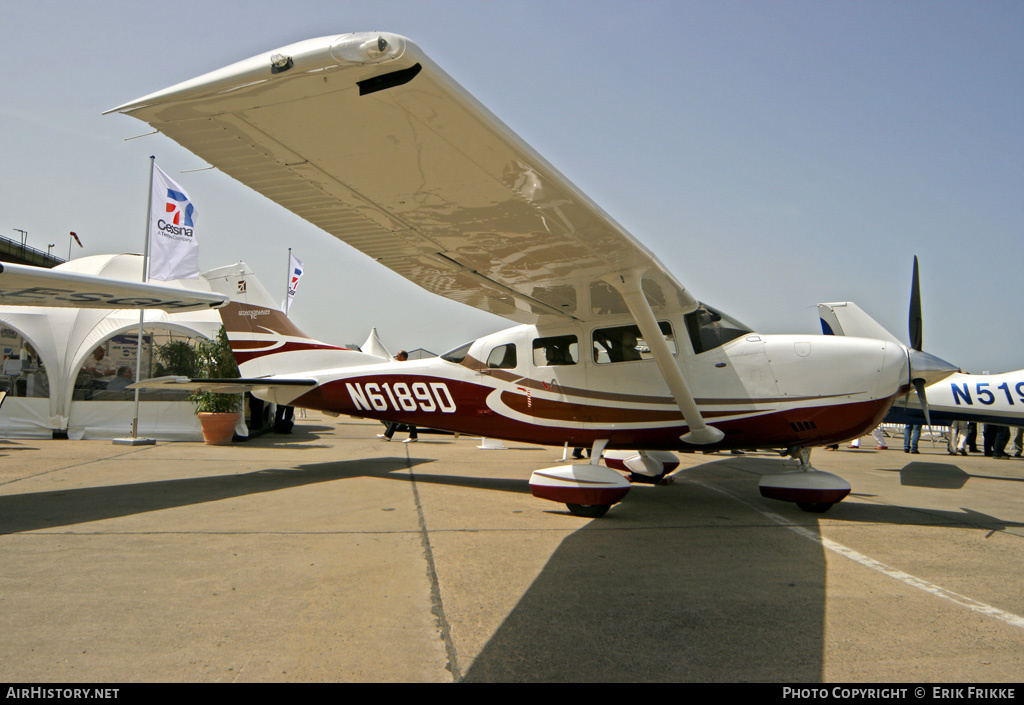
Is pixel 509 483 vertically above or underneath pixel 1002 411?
underneath

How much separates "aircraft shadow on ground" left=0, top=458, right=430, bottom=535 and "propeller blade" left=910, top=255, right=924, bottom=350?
6871mm

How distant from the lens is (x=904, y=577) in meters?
3.72

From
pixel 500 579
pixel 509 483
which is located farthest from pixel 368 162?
pixel 509 483

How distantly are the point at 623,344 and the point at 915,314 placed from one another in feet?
10.3

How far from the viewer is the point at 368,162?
302 cm

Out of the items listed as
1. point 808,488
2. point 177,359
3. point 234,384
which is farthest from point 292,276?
point 808,488

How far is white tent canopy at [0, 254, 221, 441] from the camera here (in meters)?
12.5

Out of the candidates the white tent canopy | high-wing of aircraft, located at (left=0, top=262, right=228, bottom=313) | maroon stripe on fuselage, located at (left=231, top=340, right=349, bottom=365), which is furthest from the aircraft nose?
the white tent canopy

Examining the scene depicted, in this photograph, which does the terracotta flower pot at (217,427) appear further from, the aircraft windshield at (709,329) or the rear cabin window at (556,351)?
the aircraft windshield at (709,329)

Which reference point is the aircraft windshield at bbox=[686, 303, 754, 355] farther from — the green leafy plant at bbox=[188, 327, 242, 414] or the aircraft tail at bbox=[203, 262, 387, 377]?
the green leafy plant at bbox=[188, 327, 242, 414]

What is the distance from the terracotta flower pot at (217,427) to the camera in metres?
11.7

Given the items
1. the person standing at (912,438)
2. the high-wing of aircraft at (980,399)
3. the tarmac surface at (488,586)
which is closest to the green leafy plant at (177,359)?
the tarmac surface at (488,586)

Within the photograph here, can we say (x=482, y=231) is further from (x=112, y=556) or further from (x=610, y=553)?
(x=112, y=556)
